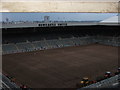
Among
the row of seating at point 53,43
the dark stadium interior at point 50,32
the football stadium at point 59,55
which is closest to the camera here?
the football stadium at point 59,55

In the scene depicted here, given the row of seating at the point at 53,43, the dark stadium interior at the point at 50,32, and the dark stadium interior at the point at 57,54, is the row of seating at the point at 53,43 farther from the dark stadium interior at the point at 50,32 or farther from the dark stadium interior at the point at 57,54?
the dark stadium interior at the point at 50,32

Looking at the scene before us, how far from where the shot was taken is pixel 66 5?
66.4 inches

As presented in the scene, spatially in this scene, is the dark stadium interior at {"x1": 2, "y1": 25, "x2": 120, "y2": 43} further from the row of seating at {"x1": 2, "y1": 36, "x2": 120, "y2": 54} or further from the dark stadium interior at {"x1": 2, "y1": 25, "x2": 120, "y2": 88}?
the row of seating at {"x1": 2, "y1": 36, "x2": 120, "y2": 54}

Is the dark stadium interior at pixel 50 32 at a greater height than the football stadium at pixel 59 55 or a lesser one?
greater

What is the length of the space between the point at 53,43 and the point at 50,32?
3.39m

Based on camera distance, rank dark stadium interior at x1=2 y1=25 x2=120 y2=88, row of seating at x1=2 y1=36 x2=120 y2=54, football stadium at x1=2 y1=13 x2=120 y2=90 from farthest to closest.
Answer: row of seating at x1=2 y1=36 x2=120 y2=54 < dark stadium interior at x1=2 y1=25 x2=120 y2=88 < football stadium at x1=2 y1=13 x2=120 y2=90

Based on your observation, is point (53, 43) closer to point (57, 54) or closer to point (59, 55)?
point (57, 54)

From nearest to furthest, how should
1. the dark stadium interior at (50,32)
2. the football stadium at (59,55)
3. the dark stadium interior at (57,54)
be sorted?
the football stadium at (59,55), the dark stadium interior at (57,54), the dark stadium interior at (50,32)

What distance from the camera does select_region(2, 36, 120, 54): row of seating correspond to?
28.4 m

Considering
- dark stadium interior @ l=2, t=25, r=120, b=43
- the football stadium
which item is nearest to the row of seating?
the football stadium

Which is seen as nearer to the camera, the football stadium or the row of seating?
the football stadium

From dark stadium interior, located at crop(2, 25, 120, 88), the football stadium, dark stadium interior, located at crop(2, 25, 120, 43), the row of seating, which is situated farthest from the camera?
dark stadium interior, located at crop(2, 25, 120, 43)

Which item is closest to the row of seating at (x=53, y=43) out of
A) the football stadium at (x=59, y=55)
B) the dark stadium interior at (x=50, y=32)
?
the football stadium at (x=59, y=55)

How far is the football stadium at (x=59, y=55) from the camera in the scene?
46.0 ft
